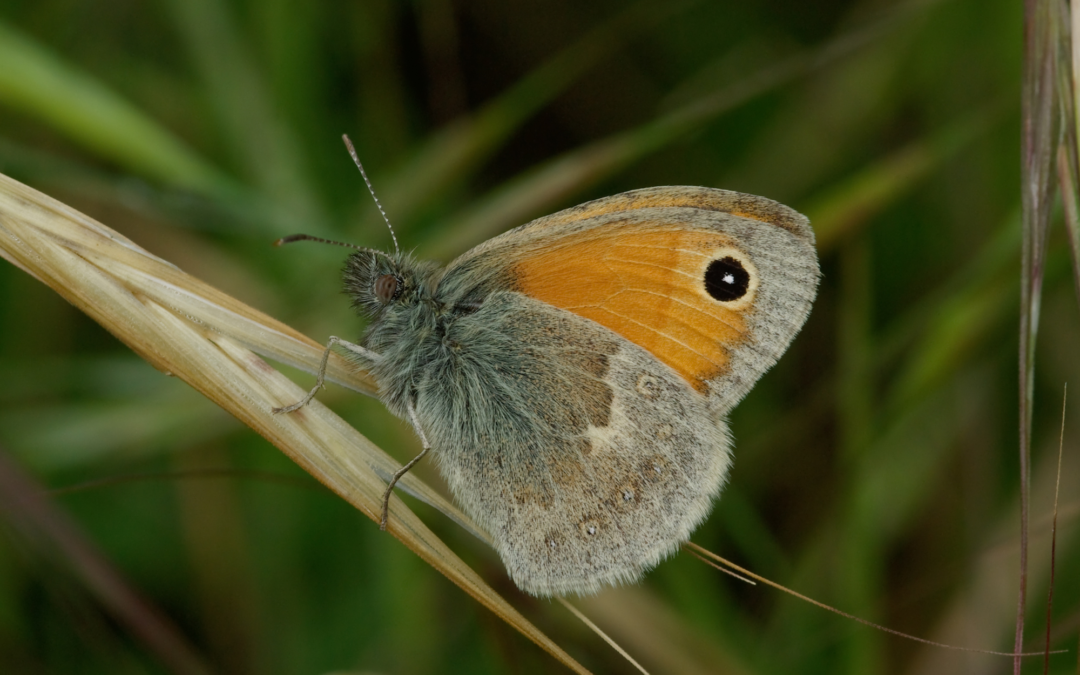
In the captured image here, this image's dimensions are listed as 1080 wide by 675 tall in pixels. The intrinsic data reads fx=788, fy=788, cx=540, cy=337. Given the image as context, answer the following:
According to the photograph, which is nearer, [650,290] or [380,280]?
[650,290]

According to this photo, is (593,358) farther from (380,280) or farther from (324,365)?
(324,365)

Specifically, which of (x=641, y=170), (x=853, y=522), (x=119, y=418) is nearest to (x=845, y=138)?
(x=641, y=170)

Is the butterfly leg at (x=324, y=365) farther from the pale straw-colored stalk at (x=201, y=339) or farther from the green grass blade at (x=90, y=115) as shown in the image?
the green grass blade at (x=90, y=115)

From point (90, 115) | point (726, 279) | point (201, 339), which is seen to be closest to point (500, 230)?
point (726, 279)

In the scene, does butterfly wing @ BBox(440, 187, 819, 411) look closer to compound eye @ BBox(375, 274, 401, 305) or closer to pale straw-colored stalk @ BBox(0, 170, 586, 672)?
compound eye @ BBox(375, 274, 401, 305)

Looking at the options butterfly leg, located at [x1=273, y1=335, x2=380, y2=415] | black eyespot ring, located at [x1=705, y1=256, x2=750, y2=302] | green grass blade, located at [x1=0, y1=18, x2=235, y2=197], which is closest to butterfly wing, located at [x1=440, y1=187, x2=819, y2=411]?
black eyespot ring, located at [x1=705, y1=256, x2=750, y2=302]
